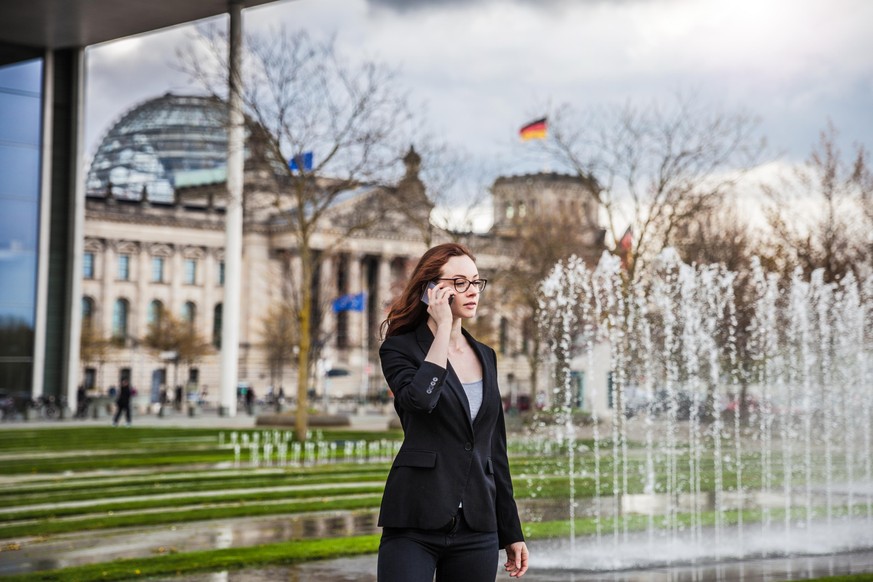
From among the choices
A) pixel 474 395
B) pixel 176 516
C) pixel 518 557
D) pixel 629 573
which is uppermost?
pixel 474 395

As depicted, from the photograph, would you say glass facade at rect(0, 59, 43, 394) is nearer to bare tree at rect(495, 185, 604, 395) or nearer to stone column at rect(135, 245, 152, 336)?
bare tree at rect(495, 185, 604, 395)

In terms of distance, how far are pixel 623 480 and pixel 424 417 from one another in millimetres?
17832

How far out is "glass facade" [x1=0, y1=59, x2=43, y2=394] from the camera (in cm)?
4859

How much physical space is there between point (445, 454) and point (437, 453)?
0.03m

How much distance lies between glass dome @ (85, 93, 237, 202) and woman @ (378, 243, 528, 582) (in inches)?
4699

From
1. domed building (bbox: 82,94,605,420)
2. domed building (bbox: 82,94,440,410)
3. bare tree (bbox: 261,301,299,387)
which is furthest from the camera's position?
domed building (bbox: 82,94,440,410)

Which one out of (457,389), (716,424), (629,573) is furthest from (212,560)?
(716,424)

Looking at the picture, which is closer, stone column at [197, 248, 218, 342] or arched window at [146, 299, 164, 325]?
arched window at [146, 299, 164, 325]

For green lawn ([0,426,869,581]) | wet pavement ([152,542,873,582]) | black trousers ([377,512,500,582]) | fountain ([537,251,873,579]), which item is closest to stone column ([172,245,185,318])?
fountain ([537,251,873,579])

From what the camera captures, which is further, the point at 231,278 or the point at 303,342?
the point at 231,278

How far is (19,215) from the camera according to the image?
49.3 m

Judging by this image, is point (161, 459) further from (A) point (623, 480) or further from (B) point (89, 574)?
(B) point (89, 574)

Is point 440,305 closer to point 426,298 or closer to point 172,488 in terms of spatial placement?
point 426,298

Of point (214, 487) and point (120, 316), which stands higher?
point (120, 316)
